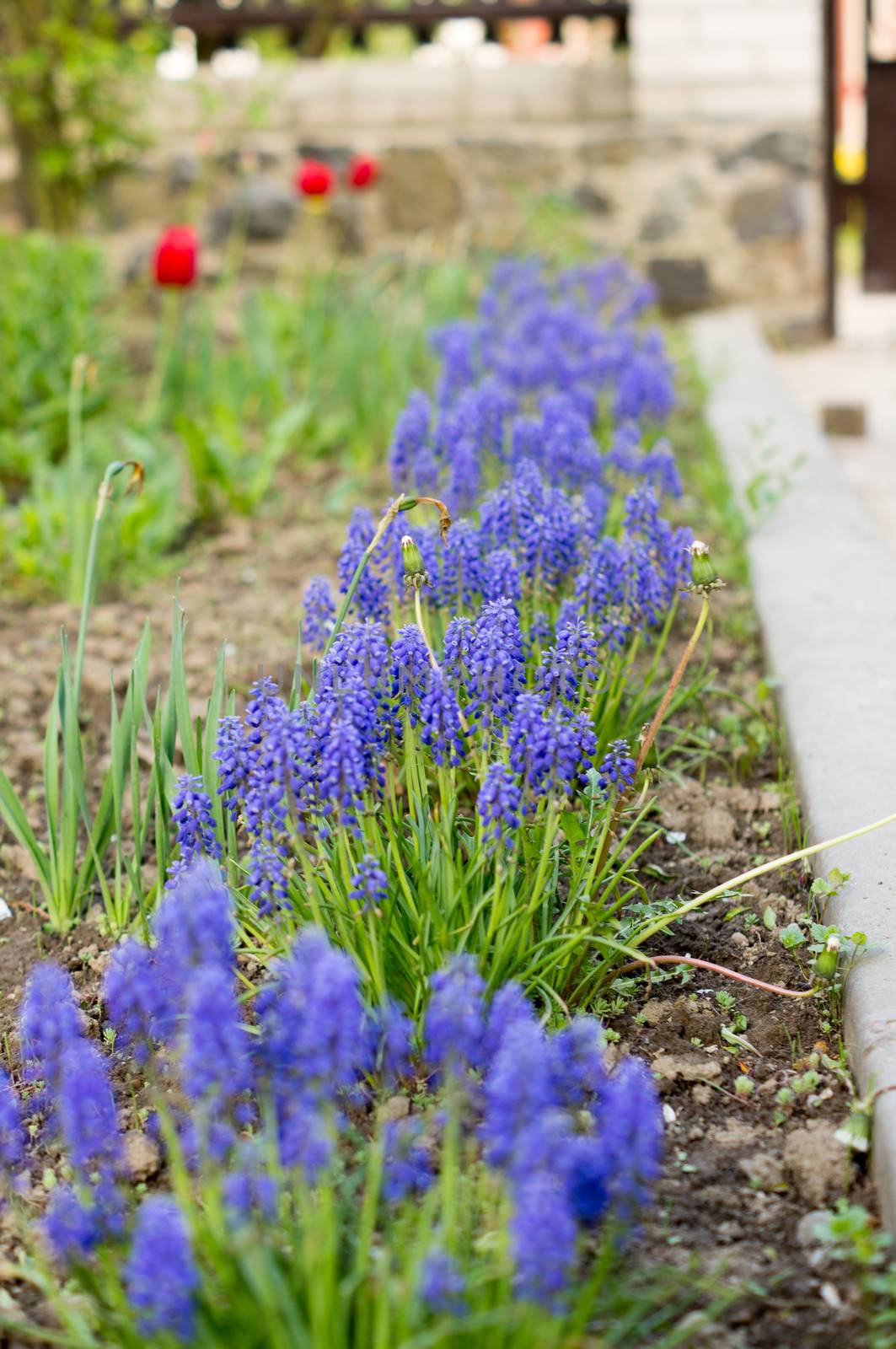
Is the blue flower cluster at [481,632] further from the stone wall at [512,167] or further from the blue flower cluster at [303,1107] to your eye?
the stone wall at [512,167]

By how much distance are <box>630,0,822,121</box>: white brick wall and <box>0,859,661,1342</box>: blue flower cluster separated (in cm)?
557

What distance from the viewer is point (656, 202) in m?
6.38

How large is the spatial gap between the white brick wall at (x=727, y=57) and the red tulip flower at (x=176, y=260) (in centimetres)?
295

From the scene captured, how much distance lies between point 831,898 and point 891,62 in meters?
5.36

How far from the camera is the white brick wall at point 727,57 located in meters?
6.00

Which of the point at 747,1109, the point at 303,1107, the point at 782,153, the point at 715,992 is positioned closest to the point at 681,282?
the point at 782,153

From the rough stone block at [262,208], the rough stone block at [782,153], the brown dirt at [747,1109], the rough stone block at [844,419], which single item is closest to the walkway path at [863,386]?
the rough stone block at [844,419]

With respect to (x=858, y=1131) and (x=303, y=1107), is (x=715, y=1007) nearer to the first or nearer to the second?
(x=858, y=1131)

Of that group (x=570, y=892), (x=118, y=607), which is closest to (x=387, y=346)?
(x=118, y=607)

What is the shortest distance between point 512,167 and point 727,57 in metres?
0.99

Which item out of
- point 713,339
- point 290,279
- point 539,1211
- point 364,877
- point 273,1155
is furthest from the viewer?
point 290,279

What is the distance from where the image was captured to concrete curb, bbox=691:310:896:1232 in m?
1.67

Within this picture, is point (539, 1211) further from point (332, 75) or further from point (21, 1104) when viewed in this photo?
point (332, 75)

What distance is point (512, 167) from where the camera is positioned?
6371 millimetres
